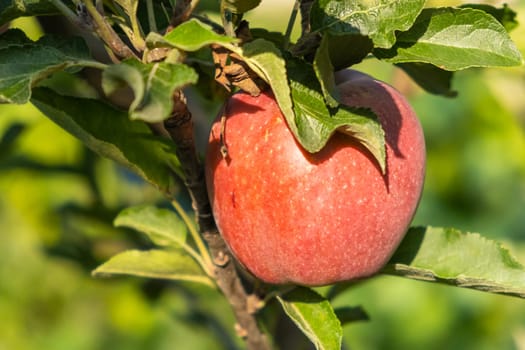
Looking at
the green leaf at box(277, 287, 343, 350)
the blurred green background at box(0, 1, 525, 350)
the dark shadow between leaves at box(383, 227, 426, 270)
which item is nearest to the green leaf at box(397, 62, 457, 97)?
the dark shadow between leaves at box(383, 227, 426, 270)

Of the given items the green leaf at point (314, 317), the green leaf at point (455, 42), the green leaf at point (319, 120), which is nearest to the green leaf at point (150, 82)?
the green leaf at point (319, 120)

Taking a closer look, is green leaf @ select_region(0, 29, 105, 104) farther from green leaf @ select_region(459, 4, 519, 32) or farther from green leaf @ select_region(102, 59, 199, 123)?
green leaf @ select_region(459, 4, 519, 32)

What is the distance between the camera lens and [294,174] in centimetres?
81

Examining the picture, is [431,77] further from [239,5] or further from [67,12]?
[67,12]

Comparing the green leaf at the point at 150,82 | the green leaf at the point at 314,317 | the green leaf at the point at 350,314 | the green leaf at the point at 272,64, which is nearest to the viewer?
the green leaf at the point at 150,82

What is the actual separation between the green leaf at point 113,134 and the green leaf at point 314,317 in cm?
19

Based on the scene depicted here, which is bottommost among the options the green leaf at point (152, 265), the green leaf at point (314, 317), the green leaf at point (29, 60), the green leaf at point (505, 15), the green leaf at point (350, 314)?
the green leaf at point (350, 314)

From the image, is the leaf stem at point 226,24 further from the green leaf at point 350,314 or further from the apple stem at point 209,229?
the green leaf at point 350,314

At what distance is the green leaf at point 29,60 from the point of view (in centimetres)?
69

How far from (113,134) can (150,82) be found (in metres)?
0.27

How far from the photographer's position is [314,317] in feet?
2.97

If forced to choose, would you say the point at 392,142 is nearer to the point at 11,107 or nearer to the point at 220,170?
the point at 220,170

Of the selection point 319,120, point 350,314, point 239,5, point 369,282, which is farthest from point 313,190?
point 369,282

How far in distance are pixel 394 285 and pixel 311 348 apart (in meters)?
1.25
